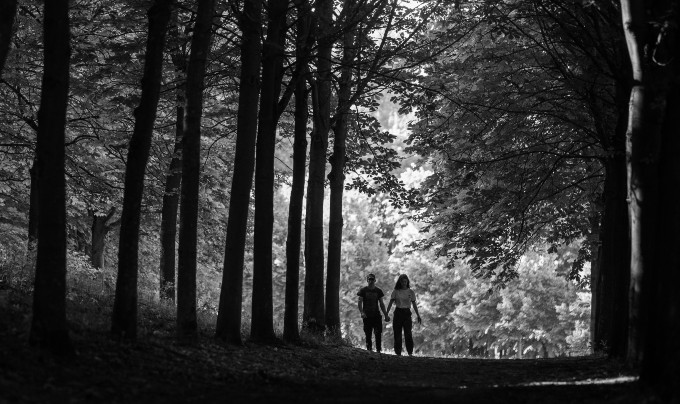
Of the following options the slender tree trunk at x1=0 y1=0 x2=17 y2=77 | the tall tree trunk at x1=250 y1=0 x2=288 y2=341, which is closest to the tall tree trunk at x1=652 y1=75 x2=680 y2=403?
the slender tree trunk at x1=0 y1=0 x2=17 y2=77

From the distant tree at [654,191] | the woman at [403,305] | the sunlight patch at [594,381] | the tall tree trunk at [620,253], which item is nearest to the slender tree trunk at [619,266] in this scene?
the tall tree trunk at [620,253]

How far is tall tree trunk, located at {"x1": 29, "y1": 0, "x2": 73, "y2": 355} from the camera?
8484 mm

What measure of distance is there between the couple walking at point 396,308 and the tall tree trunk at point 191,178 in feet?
27.2

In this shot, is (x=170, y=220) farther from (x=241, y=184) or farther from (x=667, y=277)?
(x=667, y=277)

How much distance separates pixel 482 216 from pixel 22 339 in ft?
53.5

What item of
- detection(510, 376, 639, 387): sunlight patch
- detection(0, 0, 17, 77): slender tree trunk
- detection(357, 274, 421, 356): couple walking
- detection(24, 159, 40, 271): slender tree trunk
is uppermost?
detection(0, 0, 17, 77): slender tree trunk

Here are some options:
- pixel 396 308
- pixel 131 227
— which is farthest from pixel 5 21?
pixel 396 308

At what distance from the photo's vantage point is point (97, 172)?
23.2 metres

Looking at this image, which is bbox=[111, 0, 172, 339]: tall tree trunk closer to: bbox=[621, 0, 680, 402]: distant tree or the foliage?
bbox=[621, 0, 680, 402]: distant tree

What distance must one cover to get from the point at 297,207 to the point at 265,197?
259cm

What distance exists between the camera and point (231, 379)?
379 inches

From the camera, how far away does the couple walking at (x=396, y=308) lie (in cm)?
2005

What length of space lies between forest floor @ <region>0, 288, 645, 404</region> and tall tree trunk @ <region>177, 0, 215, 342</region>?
448 millimetres

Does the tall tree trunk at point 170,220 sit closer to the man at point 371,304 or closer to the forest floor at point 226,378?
the man at point 371,304
